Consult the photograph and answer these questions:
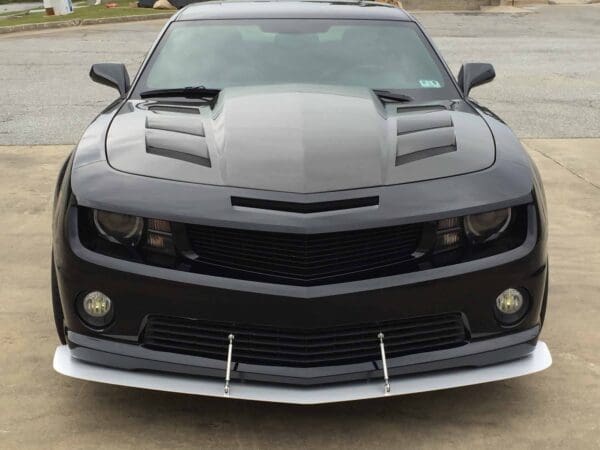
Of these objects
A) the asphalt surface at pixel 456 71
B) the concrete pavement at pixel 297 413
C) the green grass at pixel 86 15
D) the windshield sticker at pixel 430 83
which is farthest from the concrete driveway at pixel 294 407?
the green grass at pixel 86 15

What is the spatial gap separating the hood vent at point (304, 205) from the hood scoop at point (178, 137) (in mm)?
256

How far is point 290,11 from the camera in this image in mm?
5172

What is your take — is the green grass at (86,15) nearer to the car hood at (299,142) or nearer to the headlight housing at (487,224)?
the car hood at (299,142)

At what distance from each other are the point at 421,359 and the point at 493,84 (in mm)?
9614

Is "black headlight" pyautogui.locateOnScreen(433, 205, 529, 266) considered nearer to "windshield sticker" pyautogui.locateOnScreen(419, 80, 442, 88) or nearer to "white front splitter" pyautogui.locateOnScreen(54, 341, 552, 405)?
"white front splitter" pyautogui.locateOnScreen(54, 341, 552, 405)

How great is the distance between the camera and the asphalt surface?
9.66 m


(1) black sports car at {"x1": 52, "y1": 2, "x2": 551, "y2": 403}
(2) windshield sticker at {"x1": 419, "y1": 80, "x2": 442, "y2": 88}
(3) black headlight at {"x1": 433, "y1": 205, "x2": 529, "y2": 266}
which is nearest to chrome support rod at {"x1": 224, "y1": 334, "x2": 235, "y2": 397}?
(1) black sports car at {"x1": 52, "y1": 2, "x2": 551, "y2": 403}

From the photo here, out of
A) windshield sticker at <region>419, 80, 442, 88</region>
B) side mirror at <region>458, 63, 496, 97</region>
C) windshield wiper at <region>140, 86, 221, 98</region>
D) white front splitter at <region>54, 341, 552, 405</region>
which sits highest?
windshield wiper at <region>140, 86, 221, 98</region>

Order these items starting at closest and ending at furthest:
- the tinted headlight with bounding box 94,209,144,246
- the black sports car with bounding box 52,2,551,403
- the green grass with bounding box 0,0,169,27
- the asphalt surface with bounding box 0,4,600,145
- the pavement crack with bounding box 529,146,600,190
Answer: the black sports car with bounding box 52,2,551,403
the tinted headlight with bounding box 94,209,144,246
the pavement crack with bounding box 529,146,600,190
the asphalt surface with bounding box 0,4,600,145
the green grass with bounding box 0,0,169,27

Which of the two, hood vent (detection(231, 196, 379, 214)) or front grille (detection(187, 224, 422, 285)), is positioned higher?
hood vent (detection(231, 196, 379, 214))

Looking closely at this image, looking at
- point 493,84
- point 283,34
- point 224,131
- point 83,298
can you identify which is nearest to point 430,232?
point 224,131

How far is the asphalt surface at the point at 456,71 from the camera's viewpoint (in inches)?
380

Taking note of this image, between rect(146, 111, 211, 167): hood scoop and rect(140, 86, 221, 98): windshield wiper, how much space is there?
0.52 meters

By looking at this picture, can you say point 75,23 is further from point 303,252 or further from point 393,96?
point 303,252
